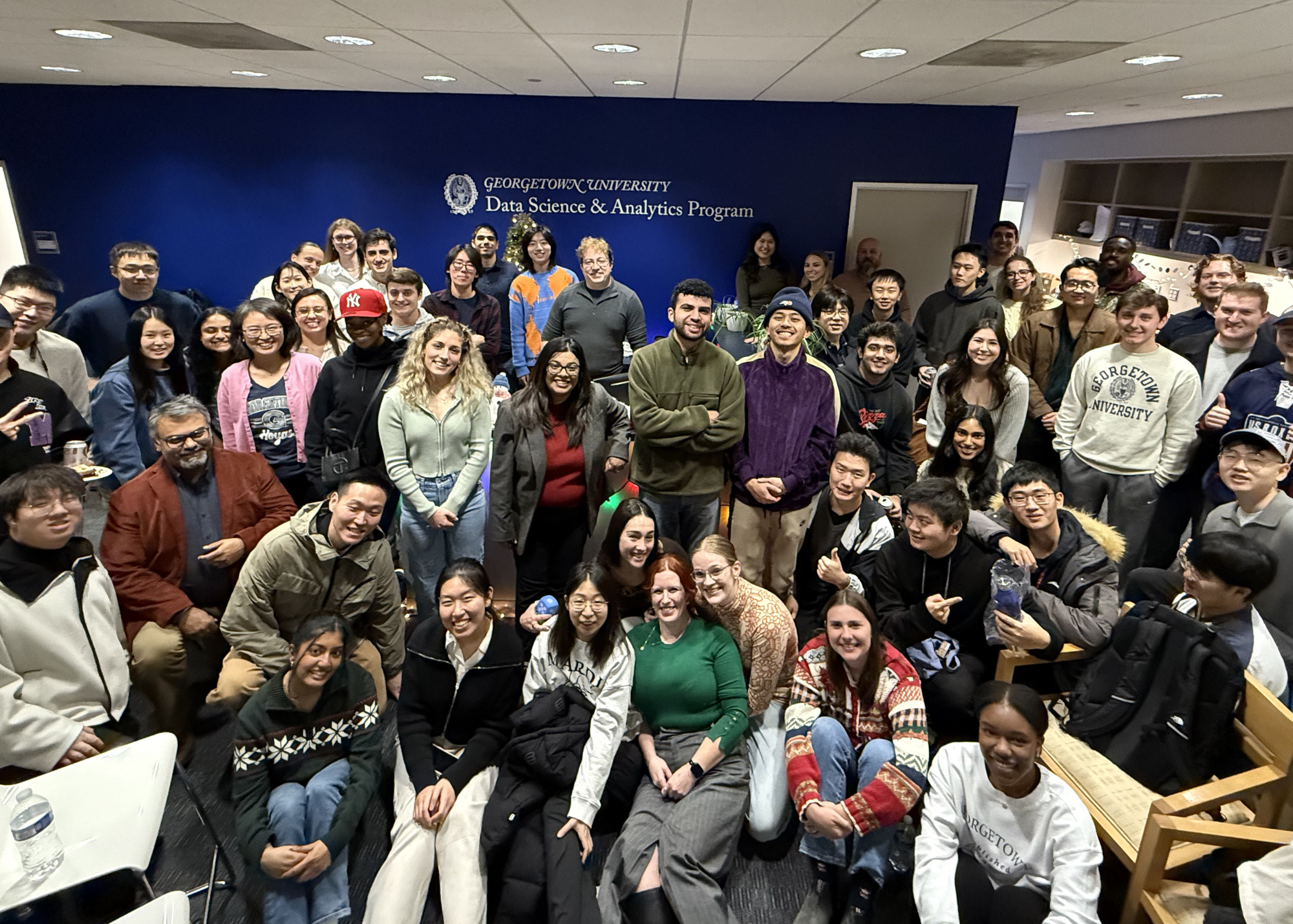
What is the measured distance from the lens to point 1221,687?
87.9 inches

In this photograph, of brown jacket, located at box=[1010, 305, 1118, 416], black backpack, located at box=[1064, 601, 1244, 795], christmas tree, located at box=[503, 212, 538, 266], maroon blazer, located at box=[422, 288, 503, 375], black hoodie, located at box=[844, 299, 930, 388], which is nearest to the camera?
black backpack, located at box=[1064, 601, 1244, 795]

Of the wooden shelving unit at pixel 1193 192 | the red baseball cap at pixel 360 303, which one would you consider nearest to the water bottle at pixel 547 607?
Result: the red baseball cap at pixel 360 303

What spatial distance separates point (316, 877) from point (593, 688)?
39.5 inches

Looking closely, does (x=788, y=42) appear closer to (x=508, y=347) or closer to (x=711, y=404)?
(x=711, y=404)

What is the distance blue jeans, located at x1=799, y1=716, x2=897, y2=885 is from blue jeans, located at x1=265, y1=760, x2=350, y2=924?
4.79ft

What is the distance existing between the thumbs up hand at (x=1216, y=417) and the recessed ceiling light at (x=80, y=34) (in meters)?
5.81

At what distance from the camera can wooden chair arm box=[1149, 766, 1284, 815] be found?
2059 mm

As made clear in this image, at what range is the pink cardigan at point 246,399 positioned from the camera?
3420mm

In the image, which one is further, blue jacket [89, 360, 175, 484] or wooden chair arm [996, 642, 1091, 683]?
blue jacket [89, 360, 175, 484]

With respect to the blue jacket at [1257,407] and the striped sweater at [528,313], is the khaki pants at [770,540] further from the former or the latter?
the striped sweater at [528,313]

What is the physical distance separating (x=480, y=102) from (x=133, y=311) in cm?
378

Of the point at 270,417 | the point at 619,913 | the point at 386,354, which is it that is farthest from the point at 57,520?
the point at 619,913

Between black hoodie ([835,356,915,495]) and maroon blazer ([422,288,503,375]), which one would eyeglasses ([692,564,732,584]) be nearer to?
black hoodie ([835,356,915,495])

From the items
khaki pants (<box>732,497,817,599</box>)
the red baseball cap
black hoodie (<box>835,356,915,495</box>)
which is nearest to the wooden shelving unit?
black hoodie (<box>835,356,915,495</box>)
